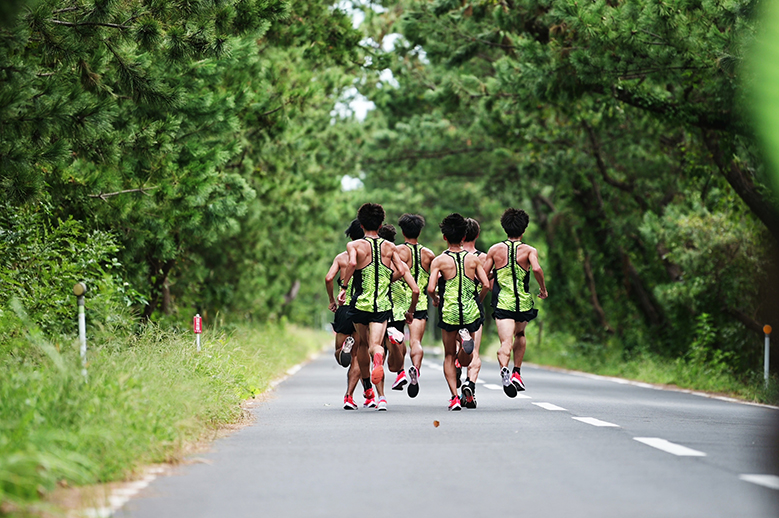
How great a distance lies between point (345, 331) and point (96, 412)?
4722mm

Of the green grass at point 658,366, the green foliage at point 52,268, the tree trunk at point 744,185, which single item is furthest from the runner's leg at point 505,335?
the tree trunk at point 744,185

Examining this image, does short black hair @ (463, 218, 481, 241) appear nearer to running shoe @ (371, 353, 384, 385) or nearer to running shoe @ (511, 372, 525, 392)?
running shoe @ (511, 372, 525, 392)

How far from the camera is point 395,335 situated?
1192 centimetres

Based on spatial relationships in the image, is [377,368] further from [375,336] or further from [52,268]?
[52,268]

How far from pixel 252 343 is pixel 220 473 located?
13463 millimetres

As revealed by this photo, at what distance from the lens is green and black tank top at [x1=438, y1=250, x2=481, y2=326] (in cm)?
1229

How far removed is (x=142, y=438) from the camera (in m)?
7.74

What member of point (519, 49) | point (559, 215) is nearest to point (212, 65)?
point (519, 49)

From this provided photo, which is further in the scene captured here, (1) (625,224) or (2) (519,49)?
(1) (625,224)

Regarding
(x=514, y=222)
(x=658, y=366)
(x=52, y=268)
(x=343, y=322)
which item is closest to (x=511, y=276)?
(x=514, y=222)

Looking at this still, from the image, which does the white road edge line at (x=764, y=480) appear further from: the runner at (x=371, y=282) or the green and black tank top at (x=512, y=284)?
the green and black tank top at (x=512, y=284)

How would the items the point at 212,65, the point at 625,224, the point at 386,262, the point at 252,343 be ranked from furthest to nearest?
1. the point at 625,224
2. the point at 252,343
3. the point at 212,65
4. the point at 386,262

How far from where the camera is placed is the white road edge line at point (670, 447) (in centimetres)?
813

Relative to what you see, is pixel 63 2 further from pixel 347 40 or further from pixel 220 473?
pixel 347 40
